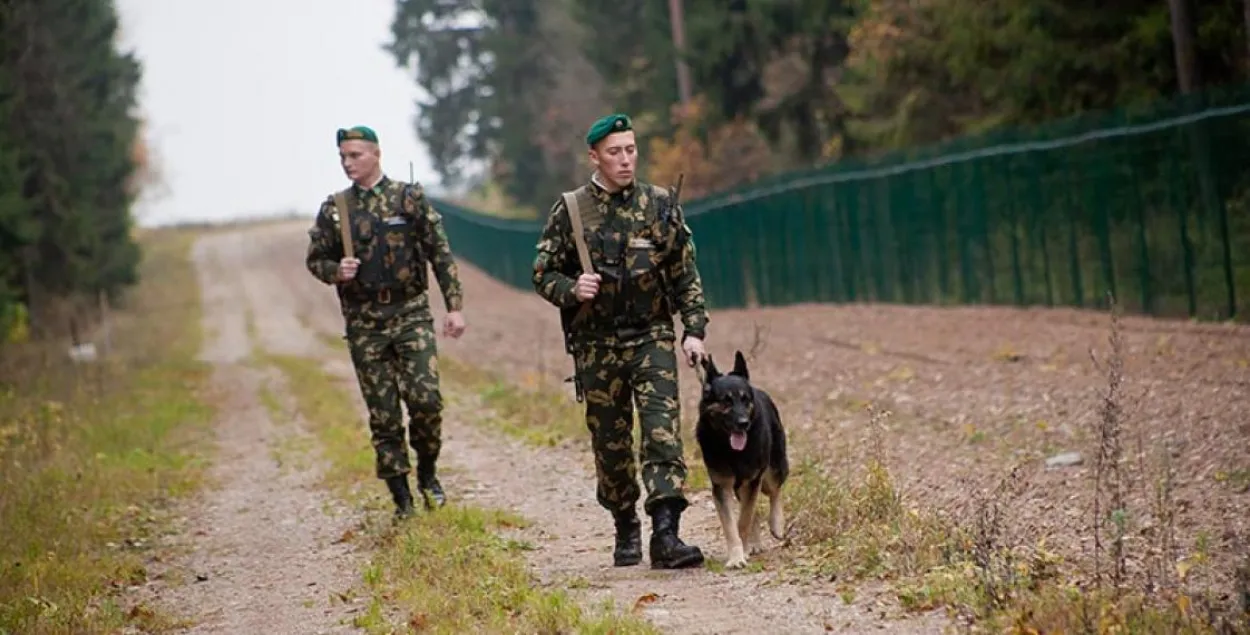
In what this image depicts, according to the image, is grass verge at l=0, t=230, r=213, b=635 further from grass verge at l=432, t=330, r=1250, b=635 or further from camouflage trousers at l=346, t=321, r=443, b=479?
grass verge at l=432, t=330, r=1250, b=635

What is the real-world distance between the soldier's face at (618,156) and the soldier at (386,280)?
8.60ft

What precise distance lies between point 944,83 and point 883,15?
1.86 meters

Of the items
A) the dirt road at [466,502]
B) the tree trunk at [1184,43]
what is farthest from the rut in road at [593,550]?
the tree trunk at [1184,43]

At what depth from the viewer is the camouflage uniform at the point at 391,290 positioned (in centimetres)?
1120

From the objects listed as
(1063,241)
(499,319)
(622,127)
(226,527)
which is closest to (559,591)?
(622,127)

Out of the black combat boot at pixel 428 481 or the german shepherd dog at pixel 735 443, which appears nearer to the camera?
the german shepherd dog at pixel 735 443

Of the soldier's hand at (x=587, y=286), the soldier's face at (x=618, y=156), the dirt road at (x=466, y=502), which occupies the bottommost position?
the dirt road at (x=466, y=502)

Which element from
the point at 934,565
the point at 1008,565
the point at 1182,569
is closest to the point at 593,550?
the point at 934,565

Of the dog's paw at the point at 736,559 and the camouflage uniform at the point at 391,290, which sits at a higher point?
the camouflage uniform at the point at 391,290

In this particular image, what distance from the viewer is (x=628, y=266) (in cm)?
888

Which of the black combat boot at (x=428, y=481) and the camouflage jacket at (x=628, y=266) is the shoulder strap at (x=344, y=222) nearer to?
the black combat boot at (x=428, y=481)

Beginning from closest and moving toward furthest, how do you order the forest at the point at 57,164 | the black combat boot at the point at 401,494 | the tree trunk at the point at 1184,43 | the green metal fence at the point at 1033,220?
the black combat boot at the point at 401,494 → the green metal fence at the point at 1033,220 → the tree trunk at the point at 1184,43 → the forest at the point at 57,164

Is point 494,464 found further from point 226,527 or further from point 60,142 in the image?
point 60,142

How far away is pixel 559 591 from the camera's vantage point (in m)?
8.42
